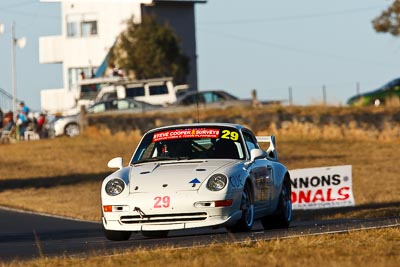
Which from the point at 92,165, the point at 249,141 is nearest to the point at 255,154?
the point at 249,141

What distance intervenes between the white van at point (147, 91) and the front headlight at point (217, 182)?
40.5 m

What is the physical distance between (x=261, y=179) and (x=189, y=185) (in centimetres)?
150

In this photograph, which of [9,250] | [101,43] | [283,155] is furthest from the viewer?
[101,43]

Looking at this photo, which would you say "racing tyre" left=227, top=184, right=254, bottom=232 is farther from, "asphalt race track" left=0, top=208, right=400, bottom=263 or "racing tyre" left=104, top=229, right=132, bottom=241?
"racing tyre" left=104, top=229, right=132, bottom=241

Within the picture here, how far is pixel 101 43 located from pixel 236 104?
32.5 meters

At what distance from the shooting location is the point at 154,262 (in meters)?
11.2

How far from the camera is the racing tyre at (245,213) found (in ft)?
49.0

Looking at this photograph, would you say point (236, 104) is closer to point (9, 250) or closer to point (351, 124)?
point (351, 124)

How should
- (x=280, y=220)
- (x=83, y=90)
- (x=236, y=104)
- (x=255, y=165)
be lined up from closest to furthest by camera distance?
(x=255, y=165) → (x=280, y=220) → (x=236, y=104) → (x=83, y=90)

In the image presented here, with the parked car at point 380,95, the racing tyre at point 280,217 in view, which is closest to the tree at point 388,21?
the parked car at point 380,95

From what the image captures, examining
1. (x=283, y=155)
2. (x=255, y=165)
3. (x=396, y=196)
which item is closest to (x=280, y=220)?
(x=255, y=165)

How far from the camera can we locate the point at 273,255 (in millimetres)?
11227

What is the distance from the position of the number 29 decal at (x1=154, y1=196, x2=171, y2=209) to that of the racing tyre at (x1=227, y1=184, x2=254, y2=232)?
2.93 ft

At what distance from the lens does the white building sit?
258 feet
